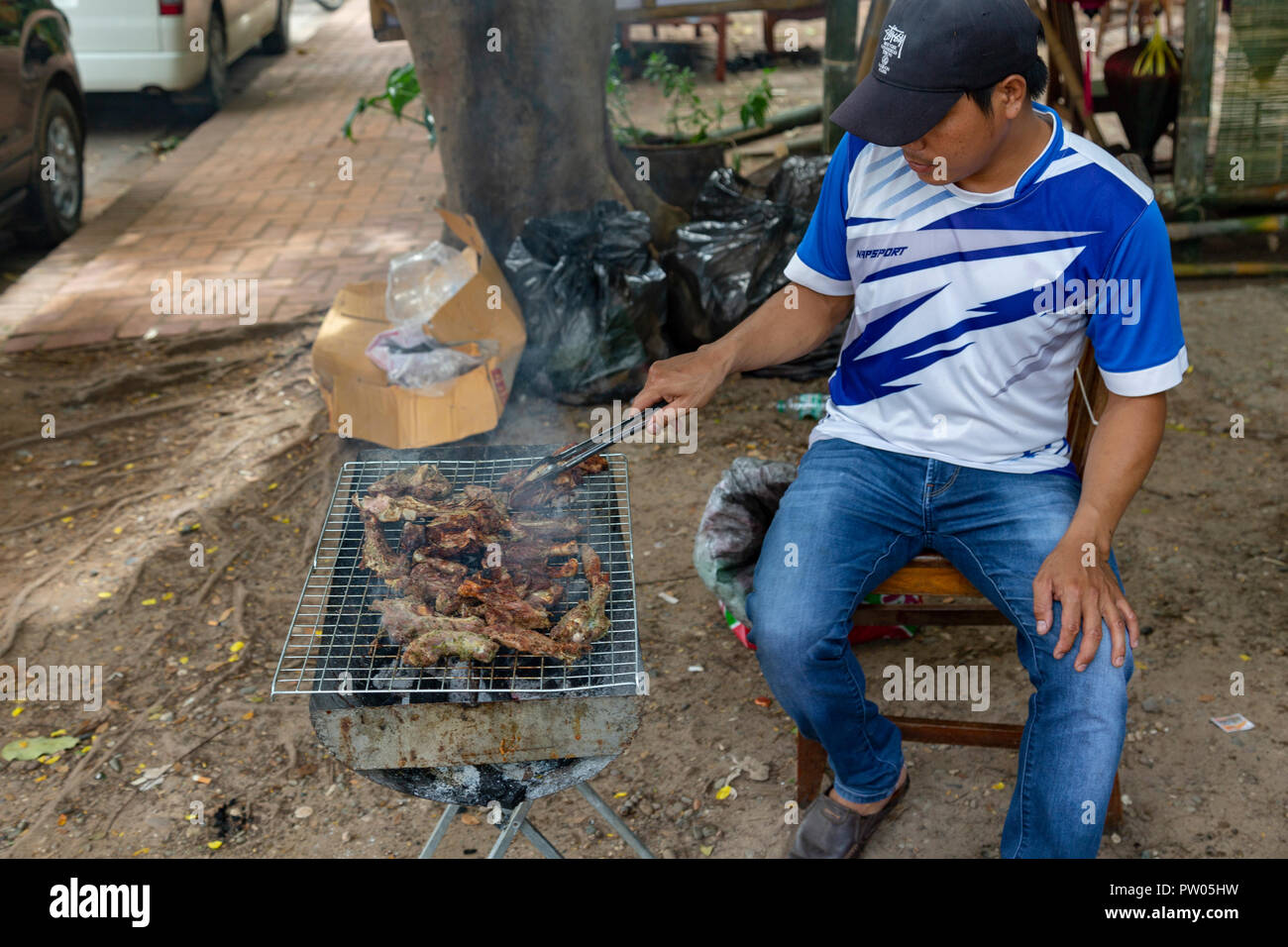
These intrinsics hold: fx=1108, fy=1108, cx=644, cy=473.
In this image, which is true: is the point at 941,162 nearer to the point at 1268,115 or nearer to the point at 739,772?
the point at 739,772

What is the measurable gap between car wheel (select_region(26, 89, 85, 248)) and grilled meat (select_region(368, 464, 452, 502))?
211 inches

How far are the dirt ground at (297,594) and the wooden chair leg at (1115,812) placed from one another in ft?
0.13

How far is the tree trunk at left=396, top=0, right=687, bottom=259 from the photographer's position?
16.0 feet

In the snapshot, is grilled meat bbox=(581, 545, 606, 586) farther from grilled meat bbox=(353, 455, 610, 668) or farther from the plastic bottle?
the plastic bottle

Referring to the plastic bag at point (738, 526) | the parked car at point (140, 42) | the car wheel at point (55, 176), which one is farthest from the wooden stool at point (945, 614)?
the parked car at point (140, 42)

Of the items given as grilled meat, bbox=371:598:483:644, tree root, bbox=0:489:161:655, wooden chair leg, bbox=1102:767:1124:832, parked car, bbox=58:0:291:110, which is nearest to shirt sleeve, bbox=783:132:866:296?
grilled meat, bbox=371:598:483:644

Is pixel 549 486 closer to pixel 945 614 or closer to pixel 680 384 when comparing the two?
pixel 680 384

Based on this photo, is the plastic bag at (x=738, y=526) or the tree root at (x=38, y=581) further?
the tree root at (x=38, y=581)

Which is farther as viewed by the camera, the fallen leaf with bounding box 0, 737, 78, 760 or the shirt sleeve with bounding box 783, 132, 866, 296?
the fallen leaf with bounding box 0, 737, 78, 760

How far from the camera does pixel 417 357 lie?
4.37 m

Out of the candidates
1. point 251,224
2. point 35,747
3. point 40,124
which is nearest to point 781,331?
point 35,747

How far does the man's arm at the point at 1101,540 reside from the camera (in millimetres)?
2232

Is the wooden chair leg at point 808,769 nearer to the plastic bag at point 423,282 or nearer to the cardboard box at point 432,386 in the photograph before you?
the cardboard box at point 432,386

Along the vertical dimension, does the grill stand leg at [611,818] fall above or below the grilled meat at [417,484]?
below
